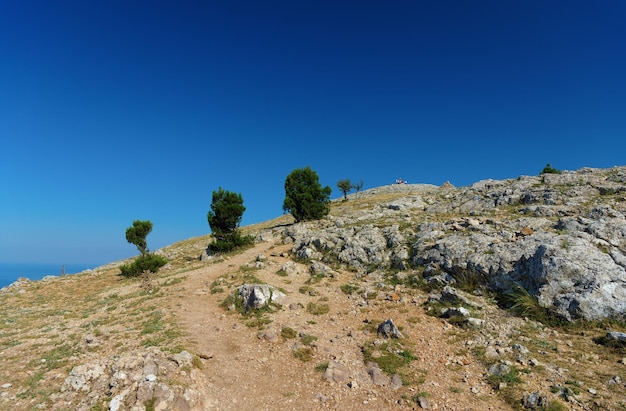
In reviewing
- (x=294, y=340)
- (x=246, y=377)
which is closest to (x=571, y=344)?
(x=294, y=340)

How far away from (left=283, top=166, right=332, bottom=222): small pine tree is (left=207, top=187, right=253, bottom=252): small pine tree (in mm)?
9768

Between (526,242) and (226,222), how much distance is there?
28.0 metres

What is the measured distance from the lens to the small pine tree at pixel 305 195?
142ft

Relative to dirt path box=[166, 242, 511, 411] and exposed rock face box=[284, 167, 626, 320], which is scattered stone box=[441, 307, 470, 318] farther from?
Result: exposed rock face box=[284, 167, 626, 320]

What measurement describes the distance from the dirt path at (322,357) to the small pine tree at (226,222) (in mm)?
13384

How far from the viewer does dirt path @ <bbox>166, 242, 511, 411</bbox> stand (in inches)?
401

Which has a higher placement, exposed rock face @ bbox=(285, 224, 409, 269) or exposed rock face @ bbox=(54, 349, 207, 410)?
exposed rock face @ bbox=(285, 224, 409, 269)

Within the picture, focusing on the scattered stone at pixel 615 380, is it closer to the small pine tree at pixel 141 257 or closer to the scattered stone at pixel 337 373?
the scattered stone at pixel 337 373

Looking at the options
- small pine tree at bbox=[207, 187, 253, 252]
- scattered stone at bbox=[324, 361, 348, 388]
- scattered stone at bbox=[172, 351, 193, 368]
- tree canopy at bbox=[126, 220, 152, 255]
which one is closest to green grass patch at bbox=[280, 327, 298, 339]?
scattered stone at bbox=[324, 361, 348, 388]

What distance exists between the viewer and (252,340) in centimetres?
1462

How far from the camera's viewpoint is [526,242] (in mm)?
18891

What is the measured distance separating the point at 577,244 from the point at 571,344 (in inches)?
285

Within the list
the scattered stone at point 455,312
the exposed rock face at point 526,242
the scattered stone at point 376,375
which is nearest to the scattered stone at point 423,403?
the scattered stone at point 376,375

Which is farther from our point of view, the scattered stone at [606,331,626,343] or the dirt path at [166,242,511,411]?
the scattered stone at [606,331,626,343]
